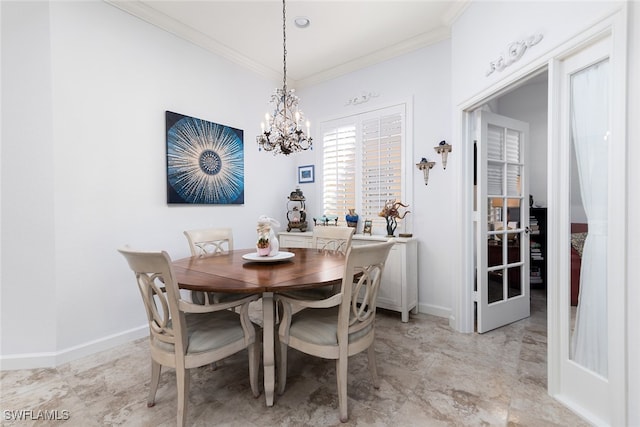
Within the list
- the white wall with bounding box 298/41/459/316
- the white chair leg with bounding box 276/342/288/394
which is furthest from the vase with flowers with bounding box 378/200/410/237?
the white chair leg with bounding box 276/342/288/394

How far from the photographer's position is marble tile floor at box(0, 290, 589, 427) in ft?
5.31

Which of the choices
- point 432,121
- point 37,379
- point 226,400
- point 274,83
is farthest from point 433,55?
point 37,379

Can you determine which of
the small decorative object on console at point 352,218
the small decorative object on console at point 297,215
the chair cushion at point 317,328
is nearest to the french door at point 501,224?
the small decorative object on console at point 352,218

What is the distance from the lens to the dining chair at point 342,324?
1558 mm

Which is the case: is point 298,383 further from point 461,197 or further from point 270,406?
point 461,197

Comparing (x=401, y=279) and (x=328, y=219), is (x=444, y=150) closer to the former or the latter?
(x=401, y=279)

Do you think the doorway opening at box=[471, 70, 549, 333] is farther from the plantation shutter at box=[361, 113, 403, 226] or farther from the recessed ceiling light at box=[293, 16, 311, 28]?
the recessed ceiling light at box=[293, 16, 311, 28]

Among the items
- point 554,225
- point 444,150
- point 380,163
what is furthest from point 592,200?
point 380,163

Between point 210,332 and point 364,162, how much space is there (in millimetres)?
2701

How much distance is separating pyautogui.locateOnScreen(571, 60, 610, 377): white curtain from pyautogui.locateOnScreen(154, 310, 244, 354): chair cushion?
197 centimetres

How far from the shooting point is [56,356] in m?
2.21

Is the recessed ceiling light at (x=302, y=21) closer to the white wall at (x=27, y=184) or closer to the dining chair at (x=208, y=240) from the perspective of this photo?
the white wall at (x=27, y=184)

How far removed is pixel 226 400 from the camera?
1.79 metres

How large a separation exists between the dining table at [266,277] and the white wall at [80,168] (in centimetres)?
90
